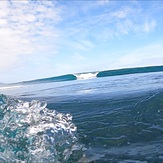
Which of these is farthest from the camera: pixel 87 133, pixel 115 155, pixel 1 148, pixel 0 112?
pixel 87 133

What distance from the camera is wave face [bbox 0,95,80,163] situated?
479 cm

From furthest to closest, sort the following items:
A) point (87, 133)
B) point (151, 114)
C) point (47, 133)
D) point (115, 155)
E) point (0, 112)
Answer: point (151, 114) → point (87, 133) → point (0, 112) → point (47, 133) → point (115, 155)

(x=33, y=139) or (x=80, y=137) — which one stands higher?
(x=33, y=139)

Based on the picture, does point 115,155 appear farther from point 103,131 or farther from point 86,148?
point 103,131

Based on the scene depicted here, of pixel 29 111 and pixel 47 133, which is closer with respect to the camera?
pixel 47 133

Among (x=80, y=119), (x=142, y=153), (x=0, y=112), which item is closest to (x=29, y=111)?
(x=0, y=112)

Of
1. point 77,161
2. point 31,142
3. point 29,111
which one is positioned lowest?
A: point 77,161

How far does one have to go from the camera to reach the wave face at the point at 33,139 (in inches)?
188

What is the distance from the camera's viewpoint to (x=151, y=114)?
819cm

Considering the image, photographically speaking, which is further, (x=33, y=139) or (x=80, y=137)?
(x=80, y=137)

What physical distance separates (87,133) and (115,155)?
195cm

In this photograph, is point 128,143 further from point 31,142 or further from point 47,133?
point 31,142

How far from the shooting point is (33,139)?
5312 millimetres

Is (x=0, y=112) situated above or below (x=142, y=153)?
above
